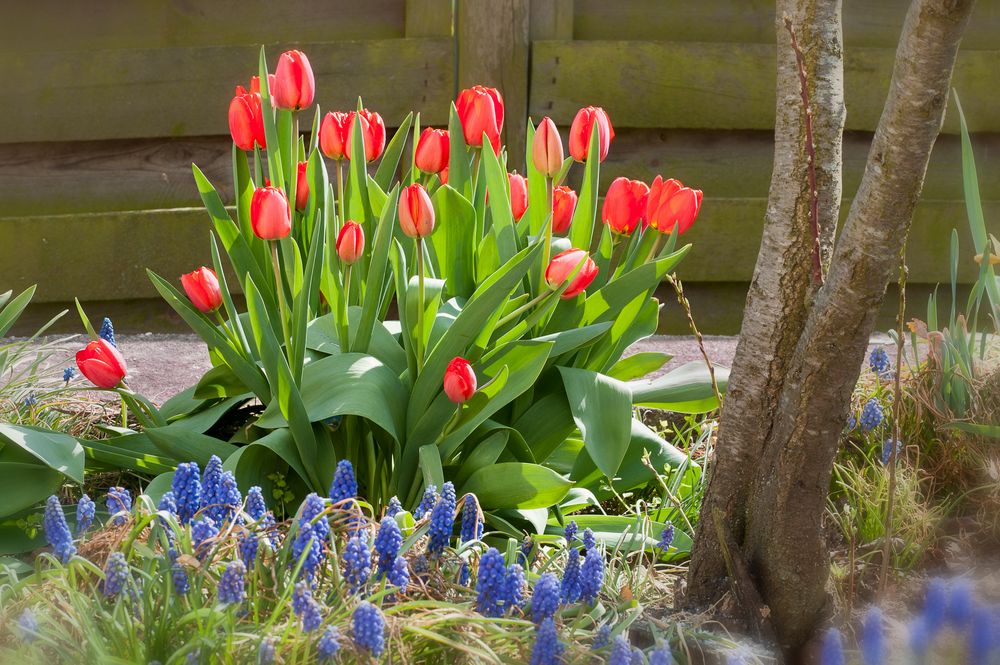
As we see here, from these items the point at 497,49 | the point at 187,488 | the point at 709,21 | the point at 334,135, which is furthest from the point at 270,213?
the point at 709,21

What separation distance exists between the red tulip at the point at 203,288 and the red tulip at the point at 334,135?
1.12ft

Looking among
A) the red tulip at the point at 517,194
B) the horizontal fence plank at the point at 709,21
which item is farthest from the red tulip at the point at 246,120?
the horizontal fence plank at the point at 709,21

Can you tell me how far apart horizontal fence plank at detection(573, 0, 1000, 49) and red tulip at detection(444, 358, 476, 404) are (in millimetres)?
2693

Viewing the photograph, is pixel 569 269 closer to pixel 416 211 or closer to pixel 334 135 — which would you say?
pixel 416 211

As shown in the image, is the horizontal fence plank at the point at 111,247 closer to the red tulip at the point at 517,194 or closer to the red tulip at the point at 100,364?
the red tulip at the point at 517,194

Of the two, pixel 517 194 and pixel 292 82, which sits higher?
pixel 292 82

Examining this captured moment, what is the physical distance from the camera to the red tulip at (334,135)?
1.97m

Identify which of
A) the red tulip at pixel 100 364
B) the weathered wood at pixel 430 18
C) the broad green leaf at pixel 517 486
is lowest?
the broad green leaf at pixel 517 486

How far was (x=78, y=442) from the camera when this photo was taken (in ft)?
5.78

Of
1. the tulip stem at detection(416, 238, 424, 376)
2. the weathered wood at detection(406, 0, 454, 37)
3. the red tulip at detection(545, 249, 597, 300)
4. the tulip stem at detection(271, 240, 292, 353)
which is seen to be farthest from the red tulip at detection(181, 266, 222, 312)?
the weathered wood at detection(406, 0, 454, 37)

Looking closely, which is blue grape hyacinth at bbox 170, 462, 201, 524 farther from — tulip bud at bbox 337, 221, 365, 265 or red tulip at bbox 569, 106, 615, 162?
red tulip at bbox 569, 106, 615, 162

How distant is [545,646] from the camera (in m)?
1.18

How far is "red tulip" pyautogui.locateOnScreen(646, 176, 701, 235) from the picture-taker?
1.95m

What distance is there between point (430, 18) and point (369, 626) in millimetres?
3087
